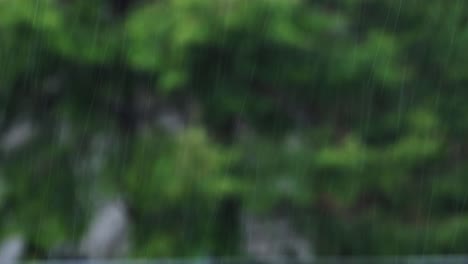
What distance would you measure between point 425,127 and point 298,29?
3.14 ft

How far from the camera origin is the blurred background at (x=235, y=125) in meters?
4.21

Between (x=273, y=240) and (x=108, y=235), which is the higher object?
(x=273, y=240)

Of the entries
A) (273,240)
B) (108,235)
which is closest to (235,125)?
(273,240)

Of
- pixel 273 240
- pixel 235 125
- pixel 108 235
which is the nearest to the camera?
pixel 235 125

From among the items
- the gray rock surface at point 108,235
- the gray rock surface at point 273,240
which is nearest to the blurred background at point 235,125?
the gray rock surface at point 273,240

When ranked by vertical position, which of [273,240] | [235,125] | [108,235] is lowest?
[108,235]

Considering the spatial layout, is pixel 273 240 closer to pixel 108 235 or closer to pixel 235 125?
pixel 235 125

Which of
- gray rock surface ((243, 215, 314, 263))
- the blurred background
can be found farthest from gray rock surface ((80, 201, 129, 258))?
gray rock surface ((243, 215, 314, 263))

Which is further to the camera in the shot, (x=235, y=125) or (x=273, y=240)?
(x=273, y=240)

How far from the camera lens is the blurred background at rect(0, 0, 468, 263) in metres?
4.21

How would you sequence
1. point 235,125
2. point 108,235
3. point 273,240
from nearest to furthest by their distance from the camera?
point 235,125
point 273,240
point 108,235

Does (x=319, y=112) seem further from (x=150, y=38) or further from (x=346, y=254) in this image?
(x=150, y=38)

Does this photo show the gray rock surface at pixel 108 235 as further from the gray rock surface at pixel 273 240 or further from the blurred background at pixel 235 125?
the gray rock surface at pixel 273 240

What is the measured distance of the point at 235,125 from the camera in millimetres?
4633
